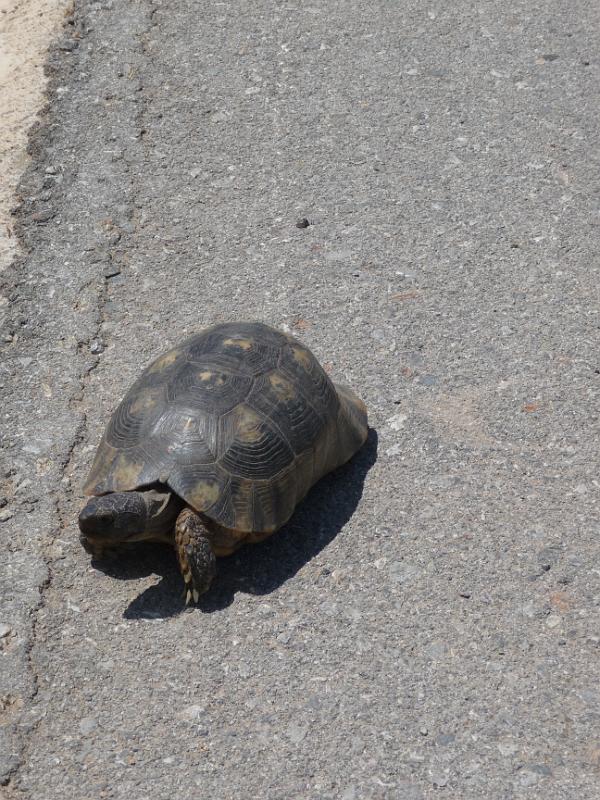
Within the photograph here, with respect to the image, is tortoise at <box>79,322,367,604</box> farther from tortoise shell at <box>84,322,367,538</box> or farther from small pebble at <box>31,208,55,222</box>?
small pebble at <box>31,208,55,222</box>

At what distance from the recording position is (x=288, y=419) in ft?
14.4

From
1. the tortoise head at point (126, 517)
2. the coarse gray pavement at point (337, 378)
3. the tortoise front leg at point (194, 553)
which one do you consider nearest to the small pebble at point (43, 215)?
the coarse gray pavement at point (337, 378)

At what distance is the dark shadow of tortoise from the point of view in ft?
13.6

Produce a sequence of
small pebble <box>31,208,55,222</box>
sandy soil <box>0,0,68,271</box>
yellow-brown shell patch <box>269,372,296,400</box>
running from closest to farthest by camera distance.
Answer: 1. yellow-brown shell patch <box>269,372,296,400</box>
2. small pebble <box>31,208,55,222</box>
3. sandy soil <box>0,0,68,271</box>

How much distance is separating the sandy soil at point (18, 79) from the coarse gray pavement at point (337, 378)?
0.44 ft

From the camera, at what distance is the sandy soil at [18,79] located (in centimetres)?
622

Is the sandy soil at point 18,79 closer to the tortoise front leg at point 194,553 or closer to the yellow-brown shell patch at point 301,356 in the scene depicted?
the yellow-brown shell patch at point 301,356

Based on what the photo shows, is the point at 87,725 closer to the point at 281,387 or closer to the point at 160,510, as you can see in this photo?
the point at 160,510

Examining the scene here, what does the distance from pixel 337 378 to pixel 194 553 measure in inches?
58.8

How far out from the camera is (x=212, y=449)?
13.6ft

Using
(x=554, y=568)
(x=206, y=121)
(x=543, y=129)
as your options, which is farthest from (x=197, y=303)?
(x=543, y=129)

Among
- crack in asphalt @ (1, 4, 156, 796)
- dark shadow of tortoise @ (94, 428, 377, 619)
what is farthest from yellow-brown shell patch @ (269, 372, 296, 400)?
crack in asphalt @ (1, 4, 156, 796)

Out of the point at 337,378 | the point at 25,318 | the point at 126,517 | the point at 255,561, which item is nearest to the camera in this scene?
the point at 126,517

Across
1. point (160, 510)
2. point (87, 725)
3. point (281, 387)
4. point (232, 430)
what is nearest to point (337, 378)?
point (281, 387)
